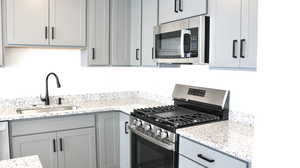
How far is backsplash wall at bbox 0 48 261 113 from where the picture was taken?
276 centimetres

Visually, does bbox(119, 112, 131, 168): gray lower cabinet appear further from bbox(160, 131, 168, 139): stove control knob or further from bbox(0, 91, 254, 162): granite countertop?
bbox(160, 131, 168, 139): stove control knob

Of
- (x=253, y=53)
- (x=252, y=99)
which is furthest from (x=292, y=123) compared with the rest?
(x=252, y=99)

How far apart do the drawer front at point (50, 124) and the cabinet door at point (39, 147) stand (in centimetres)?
6

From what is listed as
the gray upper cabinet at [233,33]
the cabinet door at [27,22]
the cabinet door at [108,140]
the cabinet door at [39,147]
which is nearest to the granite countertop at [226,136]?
the gray upper cabinet at [233,33]

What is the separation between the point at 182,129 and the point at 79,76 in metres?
1.81

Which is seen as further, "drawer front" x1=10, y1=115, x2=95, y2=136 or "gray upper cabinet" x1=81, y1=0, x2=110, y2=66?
"gray upper cabinet" x1=81, y1=0, x2=110, y2=66

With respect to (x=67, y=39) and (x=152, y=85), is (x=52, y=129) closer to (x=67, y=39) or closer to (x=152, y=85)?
(x=67, y=39)

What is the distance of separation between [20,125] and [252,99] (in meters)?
2.13

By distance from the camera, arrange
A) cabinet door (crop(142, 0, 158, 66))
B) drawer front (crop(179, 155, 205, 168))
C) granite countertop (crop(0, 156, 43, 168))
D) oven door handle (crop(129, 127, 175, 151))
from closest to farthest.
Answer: granite countertop (crop(0, 156, 43, 168))
drawer front (crop(179, 155, 205, 168))
oven door handle (crop(129, 127, 175, 151))
cabinet door (crop(142, 0, 158, 66))

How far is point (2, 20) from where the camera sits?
2.61m

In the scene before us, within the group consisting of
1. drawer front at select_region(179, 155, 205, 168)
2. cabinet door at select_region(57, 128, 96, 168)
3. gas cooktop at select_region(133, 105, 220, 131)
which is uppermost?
gas cooktop at select_region(133, 105, 220, 131)

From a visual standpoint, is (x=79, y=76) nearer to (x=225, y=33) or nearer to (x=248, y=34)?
(x=225, y=33)

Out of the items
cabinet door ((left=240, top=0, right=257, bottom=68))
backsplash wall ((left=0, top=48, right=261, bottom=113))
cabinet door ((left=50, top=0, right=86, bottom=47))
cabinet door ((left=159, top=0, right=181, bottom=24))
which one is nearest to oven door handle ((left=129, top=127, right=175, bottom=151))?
backsplash wall ((left=0, top=48, right=261, bottom=113))

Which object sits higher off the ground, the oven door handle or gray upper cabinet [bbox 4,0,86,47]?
gray upper cabinet [bbox 4,0,86,47]
